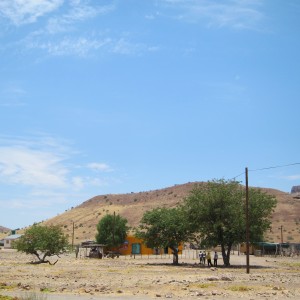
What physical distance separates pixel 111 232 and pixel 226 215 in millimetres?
44245

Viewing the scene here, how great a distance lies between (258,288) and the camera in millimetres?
28391

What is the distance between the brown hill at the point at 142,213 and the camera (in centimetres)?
14212

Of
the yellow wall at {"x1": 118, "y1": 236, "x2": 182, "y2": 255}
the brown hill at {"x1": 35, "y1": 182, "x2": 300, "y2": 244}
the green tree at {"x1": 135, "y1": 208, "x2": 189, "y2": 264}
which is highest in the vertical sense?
the brown hill at {"x1": 35, "y1": 182, "x2": 300, "y2": 244}

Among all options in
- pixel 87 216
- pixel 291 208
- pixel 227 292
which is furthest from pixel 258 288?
pixel 87 216

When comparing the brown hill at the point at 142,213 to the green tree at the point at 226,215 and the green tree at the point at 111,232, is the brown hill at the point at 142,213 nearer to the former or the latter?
the green tree at the point at 111,232

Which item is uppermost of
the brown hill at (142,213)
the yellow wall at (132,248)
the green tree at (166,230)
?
the brown hill at (142,213)

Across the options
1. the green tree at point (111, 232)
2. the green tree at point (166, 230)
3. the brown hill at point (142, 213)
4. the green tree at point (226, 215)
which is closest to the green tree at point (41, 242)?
the green tree at point (166, 230)

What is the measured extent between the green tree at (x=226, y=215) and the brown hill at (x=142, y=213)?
76.2 metres

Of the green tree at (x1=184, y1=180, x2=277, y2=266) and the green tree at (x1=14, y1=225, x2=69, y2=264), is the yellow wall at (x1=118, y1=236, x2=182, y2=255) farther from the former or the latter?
the green tree at (x1=184, y1=180, x2=277, y2=266)

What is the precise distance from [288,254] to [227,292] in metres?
71.5

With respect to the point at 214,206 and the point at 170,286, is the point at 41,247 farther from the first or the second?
the point at 170,286

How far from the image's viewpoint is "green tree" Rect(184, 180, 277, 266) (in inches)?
2194

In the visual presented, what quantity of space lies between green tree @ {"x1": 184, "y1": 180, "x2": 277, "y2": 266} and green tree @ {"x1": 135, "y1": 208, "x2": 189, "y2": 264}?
248 centimetres

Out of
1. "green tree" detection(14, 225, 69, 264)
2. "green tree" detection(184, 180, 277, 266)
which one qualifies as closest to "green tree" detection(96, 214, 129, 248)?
"green tree" detection(14, 225, 69, 264)
